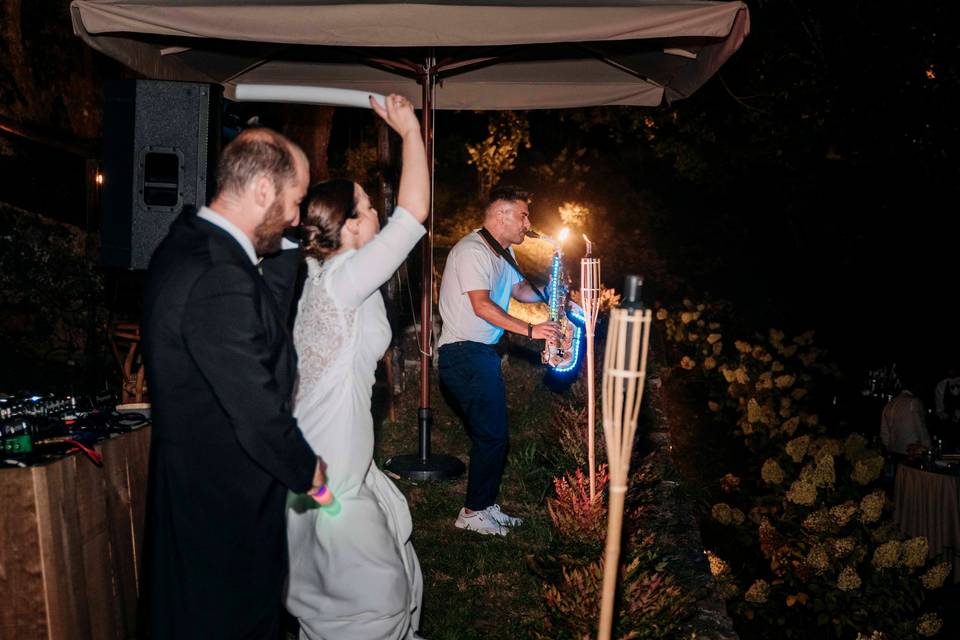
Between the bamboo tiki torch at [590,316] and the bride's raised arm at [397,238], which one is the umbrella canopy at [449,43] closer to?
the bamboo tiki torch at [590,316]

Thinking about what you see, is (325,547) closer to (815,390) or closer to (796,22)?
(796,22)

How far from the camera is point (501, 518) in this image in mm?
4965

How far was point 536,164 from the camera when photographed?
56.5ft

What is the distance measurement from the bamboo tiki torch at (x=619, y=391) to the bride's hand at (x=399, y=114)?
94 cm

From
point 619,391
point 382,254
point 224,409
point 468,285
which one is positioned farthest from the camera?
point 468,285

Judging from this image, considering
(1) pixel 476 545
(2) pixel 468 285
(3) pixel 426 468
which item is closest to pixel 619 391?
(2) pixel 468 285

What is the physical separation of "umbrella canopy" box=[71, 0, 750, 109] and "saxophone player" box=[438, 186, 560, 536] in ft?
3.56

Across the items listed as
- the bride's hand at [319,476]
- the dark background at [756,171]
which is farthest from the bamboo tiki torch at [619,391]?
the dark background at [756,171]

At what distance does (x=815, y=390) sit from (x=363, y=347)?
10.9 meters

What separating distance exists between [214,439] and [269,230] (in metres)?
0.58

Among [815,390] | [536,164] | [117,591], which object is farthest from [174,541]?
[536,164]

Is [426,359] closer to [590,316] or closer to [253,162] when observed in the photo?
[590,316]

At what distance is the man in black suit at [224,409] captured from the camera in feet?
6.85

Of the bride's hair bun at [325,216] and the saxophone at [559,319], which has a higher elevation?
the bride's hair bun at [325,216]
